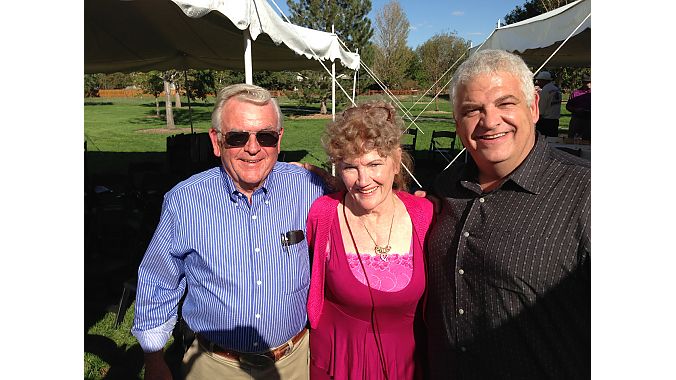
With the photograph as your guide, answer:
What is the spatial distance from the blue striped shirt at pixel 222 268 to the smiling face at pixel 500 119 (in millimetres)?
895

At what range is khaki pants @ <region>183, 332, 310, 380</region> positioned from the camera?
77.5 inches

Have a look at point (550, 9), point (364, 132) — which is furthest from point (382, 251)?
point (550, 9)

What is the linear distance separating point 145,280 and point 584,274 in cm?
169

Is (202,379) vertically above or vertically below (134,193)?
below

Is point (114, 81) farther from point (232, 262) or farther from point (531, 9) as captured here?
point (232, 262)

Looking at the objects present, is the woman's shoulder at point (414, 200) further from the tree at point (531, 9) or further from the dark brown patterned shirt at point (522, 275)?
the tree at point (531, 9)

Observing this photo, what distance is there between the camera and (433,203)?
2207mm

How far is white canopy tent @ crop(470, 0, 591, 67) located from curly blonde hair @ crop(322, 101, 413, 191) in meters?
3.27

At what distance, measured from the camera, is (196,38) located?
7285mm

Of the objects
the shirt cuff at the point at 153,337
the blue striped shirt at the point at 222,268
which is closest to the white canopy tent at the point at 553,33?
the blue striped shirt at the point at 222,268
